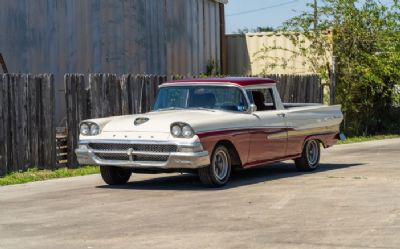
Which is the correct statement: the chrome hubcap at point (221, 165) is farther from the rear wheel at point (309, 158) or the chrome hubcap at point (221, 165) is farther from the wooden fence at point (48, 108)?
the wooden fence at point (48, 108)

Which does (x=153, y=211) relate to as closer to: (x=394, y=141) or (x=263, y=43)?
(x=394, y=141)

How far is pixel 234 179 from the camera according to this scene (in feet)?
43.9

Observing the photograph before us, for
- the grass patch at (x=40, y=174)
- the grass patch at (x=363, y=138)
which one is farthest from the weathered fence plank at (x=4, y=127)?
the grass patch at (x=363, y=138)

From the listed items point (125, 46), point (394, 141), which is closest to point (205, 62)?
point (125, 46)

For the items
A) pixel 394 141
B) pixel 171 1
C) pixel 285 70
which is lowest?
pixel 394 141

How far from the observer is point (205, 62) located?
87.6 ft

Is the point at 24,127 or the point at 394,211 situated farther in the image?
the point at 24,127

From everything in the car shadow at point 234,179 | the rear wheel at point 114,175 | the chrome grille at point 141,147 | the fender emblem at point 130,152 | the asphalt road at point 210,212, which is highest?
the chrome grille at point 141,147

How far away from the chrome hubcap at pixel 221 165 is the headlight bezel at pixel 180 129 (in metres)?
0.68

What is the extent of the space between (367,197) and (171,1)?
1463 centimetres

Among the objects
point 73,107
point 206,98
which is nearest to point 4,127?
point 73,107

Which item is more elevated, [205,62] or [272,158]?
[205,62]

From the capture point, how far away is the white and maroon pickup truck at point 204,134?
11656 mm

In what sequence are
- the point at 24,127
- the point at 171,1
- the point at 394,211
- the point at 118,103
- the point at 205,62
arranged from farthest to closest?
the point at 205,62 → the point at 171,1 → the point at 118,103 → the point at 24,127 → the point at 394,211
